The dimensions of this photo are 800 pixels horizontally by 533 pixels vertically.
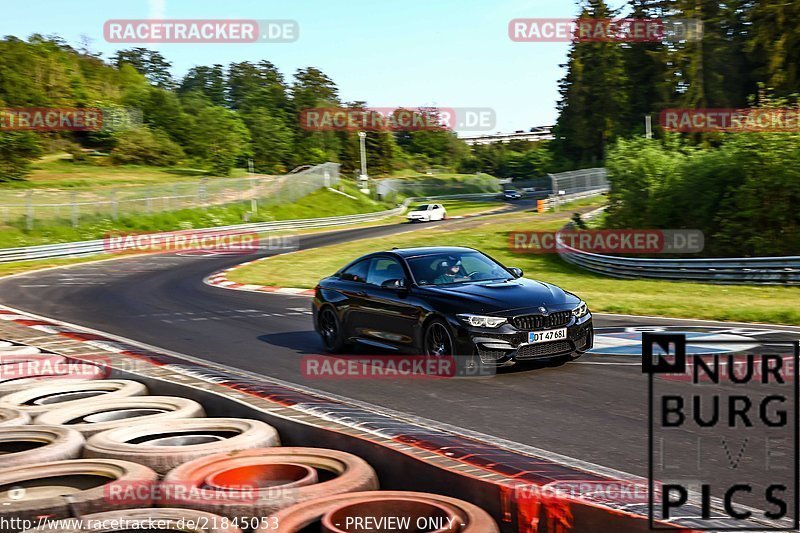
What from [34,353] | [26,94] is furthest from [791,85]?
[26,94]

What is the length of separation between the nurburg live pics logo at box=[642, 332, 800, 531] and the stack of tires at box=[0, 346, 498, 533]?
1.00 metres

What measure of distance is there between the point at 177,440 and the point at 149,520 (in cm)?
209

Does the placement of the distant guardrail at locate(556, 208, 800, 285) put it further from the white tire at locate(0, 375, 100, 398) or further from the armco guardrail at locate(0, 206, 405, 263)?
the armco guardrail at locate(0, 206, 405, 263)

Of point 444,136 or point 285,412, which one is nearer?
point 285,412

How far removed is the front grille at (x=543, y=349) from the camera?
10.0 m

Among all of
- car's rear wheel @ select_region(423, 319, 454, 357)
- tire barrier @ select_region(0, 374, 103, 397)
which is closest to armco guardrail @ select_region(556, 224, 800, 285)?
car's rear wheel @ select_region(423, 319, 454, 357)

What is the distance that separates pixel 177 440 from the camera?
6406 mm

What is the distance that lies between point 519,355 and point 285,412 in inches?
158

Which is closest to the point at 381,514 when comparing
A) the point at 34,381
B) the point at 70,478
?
the point at 70,478

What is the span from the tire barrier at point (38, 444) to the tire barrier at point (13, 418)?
0.67 feet

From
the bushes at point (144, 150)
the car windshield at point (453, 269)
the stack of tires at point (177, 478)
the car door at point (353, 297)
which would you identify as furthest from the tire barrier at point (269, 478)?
the bushes at point (144, 150)

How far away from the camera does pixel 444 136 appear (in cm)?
15225

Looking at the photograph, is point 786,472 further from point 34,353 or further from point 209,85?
point 209,85

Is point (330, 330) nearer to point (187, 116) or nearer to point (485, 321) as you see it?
point (485, 321)
